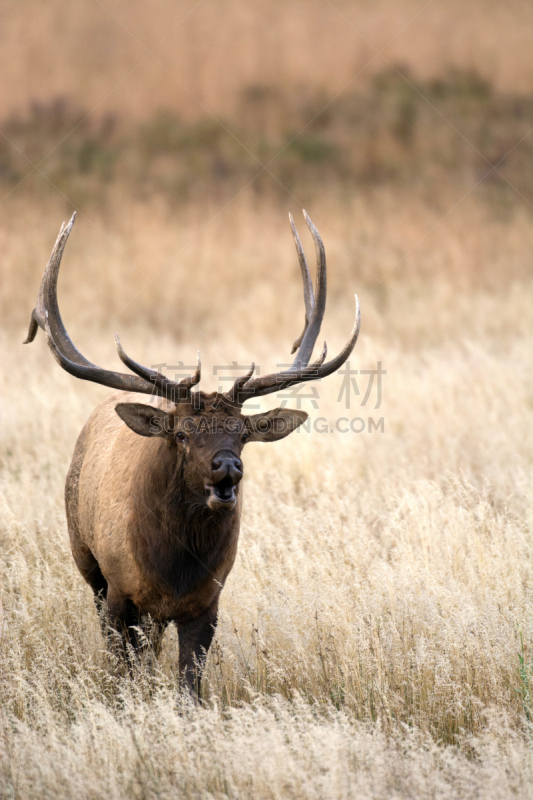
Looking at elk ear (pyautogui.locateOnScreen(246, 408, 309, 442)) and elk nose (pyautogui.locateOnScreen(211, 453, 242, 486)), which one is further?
elk ear (pyautogui.locateOnScreen(246, 408, 309, 442))

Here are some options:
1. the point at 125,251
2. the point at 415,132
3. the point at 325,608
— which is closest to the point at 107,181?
the point at 125,251

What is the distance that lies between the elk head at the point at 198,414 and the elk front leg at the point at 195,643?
0.65m

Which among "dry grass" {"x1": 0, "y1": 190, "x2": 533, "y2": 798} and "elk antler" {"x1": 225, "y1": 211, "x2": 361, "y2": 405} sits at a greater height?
"elk antler" {"x1": 225, "y1": 211, "x2": 361, "y2": 405}

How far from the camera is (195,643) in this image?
4016mm

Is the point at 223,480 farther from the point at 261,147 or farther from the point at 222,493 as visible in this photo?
the point at 261,147

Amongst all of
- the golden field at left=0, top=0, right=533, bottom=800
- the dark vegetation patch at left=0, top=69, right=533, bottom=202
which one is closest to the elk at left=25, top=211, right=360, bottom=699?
the golden field at left=0, top=0, right=533, bottom=800

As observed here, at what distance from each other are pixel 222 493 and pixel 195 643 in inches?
35.7

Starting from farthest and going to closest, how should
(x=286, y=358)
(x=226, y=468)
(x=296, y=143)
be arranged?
(x=296, y=143)
(x=286, y=358)
(x=226, y=468)

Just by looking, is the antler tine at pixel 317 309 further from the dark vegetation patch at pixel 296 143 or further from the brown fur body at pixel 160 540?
the dark vegetation patch at pixel 296 143

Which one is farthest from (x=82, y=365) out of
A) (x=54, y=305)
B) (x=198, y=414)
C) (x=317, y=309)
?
(x=317, y=309)

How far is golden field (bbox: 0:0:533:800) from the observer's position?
3453 mm

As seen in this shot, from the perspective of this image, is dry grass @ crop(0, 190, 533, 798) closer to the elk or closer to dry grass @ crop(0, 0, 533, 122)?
the elk

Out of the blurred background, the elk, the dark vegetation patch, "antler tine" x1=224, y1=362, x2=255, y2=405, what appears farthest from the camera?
the dark vegetation patch

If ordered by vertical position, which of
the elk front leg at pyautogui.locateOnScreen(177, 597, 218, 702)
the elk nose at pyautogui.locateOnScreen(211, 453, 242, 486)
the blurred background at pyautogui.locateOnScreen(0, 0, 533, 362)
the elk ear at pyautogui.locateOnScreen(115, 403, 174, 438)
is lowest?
the elk front leg at pyautogui.locateOnScreen(177, 597, 218, 702)
